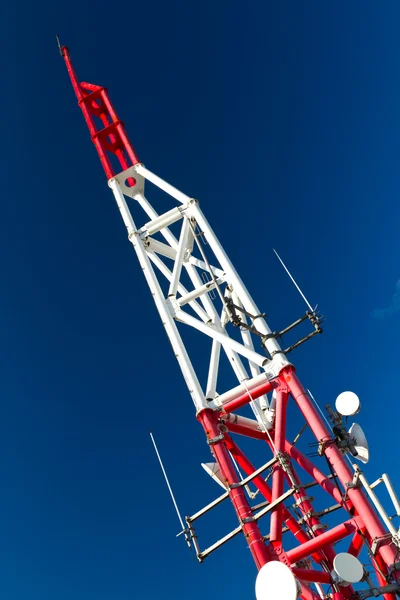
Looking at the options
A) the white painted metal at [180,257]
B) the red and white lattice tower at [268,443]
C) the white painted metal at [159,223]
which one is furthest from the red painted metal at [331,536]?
the white painted metal at [159,223]

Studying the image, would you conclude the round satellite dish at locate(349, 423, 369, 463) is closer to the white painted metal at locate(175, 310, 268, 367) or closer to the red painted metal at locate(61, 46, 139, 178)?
the white painted metal at locate(175, 310, 268, 367)

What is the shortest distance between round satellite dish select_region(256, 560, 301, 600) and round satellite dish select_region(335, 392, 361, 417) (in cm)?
464

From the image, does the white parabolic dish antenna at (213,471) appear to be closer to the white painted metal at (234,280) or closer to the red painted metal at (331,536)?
the red painted metal at (331,536)

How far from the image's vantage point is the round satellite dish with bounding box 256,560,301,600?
31.0 ft

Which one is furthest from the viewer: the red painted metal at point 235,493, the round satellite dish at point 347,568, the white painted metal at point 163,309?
the white painted metal at point 163,309

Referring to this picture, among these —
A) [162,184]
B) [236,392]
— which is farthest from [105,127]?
[236,392]

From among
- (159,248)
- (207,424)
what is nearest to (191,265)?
(159,248)

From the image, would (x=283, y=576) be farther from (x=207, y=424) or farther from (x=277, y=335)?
(x=277, y=335)

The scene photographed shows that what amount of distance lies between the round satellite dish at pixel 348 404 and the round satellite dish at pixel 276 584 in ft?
15.2

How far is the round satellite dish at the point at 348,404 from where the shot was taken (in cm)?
1316

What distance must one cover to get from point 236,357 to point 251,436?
2.62 m

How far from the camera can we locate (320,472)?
13.5 m

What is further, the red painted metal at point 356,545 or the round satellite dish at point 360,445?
the round satellite dish at point 360,445

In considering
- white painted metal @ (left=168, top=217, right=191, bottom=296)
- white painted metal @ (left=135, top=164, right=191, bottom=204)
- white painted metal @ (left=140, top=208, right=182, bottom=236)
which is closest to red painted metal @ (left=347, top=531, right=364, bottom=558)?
white painted metal @ (left=168, top=217, right=191, bottom=296)
